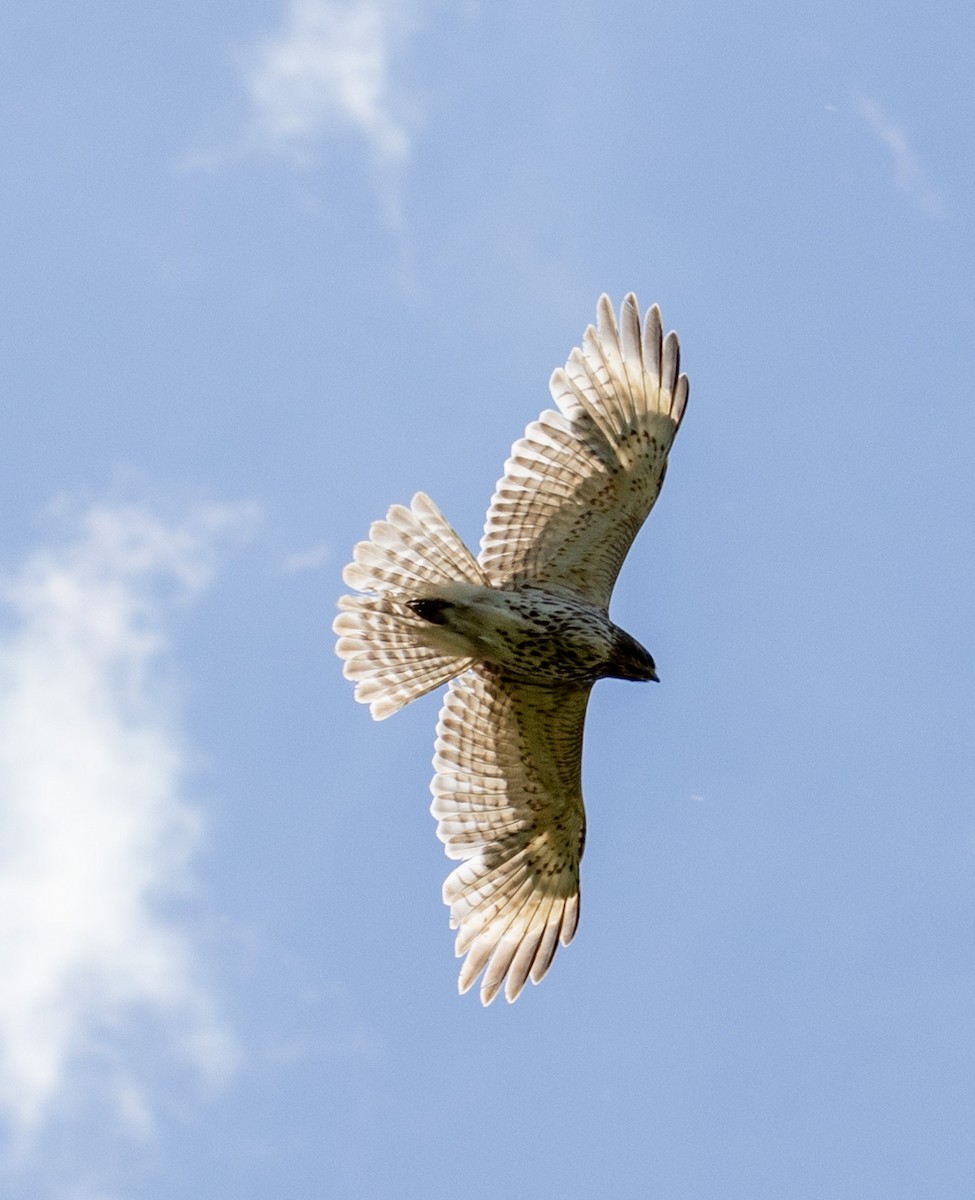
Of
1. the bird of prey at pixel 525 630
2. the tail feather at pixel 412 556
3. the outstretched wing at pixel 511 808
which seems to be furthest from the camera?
the outstretched wing at pixel 511 808

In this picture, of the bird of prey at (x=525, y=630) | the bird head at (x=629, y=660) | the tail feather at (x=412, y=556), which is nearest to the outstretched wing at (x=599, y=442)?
the bird of prey at (x=525, y=630)

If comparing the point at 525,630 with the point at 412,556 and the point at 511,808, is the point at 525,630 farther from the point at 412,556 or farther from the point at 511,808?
the point at 511,808

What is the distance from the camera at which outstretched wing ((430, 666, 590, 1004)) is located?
16703mm

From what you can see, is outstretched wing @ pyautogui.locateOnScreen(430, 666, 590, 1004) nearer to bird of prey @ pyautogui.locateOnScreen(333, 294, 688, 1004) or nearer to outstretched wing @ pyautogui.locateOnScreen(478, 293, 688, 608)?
bird of prey @ pyautogui.locateOnScreen(333, 294, 688, 1004)

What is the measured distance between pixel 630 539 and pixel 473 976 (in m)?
3.54

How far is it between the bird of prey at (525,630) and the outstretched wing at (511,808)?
1cm

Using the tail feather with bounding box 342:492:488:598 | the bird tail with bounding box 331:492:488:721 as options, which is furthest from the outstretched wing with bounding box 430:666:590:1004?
the tail feather with bounding box 342:492:488:598

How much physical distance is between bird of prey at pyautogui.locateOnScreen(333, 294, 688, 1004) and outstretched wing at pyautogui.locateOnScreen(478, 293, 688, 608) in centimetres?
1

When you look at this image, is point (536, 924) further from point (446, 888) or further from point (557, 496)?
point (557, 496)

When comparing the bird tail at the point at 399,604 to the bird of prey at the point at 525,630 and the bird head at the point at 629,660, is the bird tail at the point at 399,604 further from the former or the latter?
the bird head at the point at 629,660

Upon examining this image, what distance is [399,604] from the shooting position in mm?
16500

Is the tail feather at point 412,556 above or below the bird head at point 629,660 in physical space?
above

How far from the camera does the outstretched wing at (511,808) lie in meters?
16.7

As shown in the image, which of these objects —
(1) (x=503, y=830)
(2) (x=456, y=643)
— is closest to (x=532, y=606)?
(2) (x=456, y=643)
